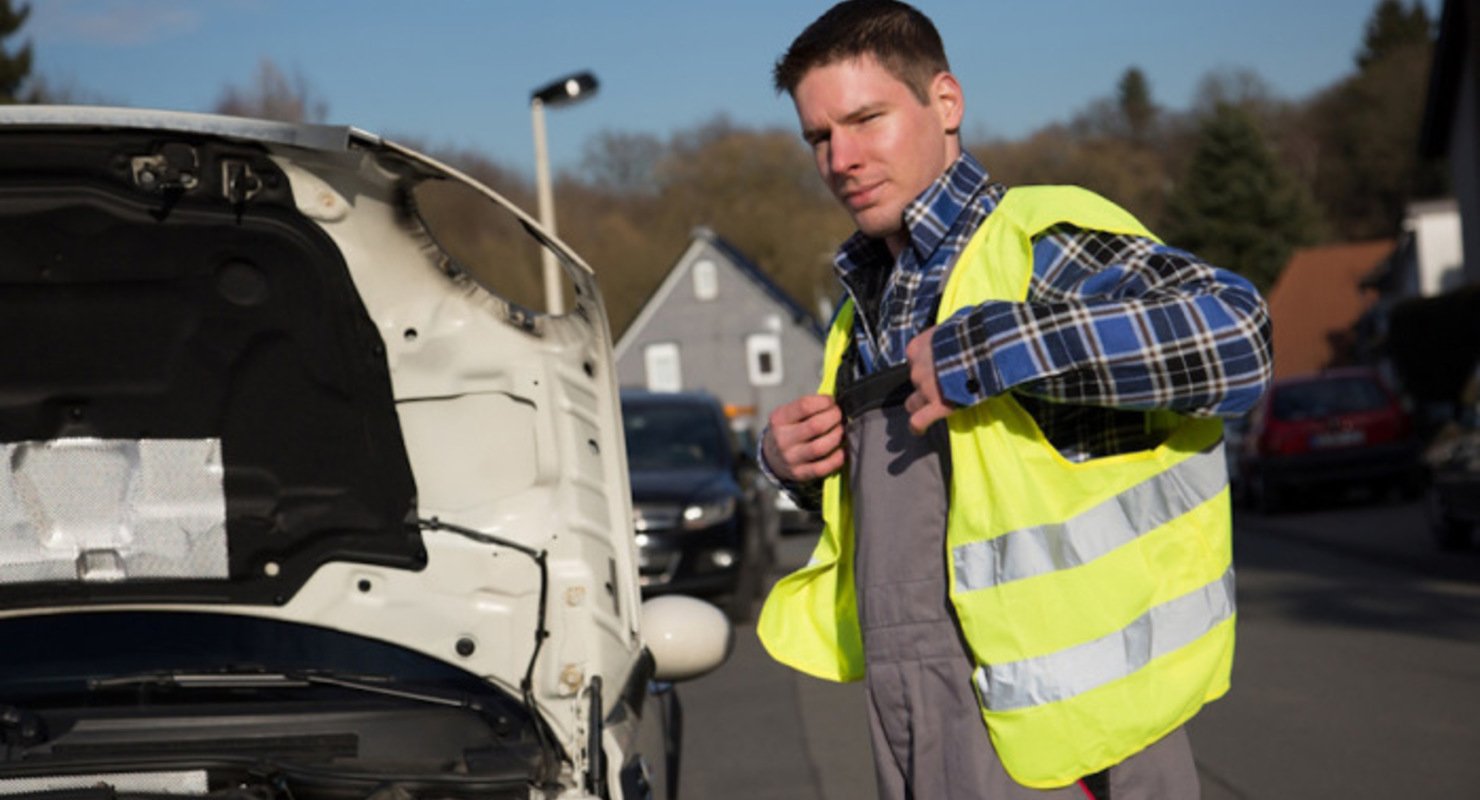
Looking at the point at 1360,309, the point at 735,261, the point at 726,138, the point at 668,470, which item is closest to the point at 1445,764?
the point at 668,470

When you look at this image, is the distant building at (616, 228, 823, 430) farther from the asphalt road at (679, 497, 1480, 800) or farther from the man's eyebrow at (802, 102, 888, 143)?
the man's eyebrow at (802, 102, 888, 143)

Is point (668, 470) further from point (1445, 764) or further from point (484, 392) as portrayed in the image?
point (484, 392)

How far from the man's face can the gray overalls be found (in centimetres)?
26

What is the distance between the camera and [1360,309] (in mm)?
72250

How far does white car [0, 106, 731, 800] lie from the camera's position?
148 inches

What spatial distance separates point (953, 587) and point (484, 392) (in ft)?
5.63

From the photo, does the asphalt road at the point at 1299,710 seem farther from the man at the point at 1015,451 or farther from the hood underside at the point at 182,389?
the man at the point at 1015,451

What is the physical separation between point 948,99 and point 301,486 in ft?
6.03

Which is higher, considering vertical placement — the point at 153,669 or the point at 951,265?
the point at 951,265

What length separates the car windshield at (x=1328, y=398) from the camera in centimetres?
2347

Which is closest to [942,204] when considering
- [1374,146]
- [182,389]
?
[182,389]

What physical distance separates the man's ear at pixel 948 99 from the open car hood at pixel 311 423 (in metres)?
1.13

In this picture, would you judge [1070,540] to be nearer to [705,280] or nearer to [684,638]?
[684,638]

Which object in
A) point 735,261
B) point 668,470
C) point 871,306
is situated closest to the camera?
point 871,306
